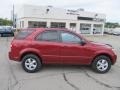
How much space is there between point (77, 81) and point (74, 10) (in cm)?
4172

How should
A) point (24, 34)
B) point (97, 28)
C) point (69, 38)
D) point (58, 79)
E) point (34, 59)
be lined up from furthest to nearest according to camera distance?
point (97, 28), point (24, 34), point (69, 38), point (34, 59), point (58, 79)

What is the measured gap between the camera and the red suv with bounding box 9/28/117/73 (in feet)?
24.9

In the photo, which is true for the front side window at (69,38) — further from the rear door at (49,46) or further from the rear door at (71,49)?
the rear door at (49,46)

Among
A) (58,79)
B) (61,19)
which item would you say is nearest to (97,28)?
(61,19)

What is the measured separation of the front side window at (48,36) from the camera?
772cm

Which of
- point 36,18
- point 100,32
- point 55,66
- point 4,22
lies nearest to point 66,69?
point 55,66

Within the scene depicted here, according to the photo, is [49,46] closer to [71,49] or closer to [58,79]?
[71,49]

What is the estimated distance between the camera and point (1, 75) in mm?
7152

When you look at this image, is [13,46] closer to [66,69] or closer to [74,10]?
[66,69]

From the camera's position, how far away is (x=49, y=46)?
7605 mm

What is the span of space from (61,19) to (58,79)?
129 feet

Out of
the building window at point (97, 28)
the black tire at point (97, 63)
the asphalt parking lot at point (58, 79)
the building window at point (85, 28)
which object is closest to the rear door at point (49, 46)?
the asphalt parking lot at point (58, 79)

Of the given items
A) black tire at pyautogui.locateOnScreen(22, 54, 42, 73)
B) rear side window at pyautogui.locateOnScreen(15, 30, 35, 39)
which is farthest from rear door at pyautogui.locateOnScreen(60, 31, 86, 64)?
rear side window at pyautogui.locateOnScreen(15, 30, 35, 39)

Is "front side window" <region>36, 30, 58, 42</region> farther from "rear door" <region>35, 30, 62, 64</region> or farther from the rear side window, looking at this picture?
the rear side window
